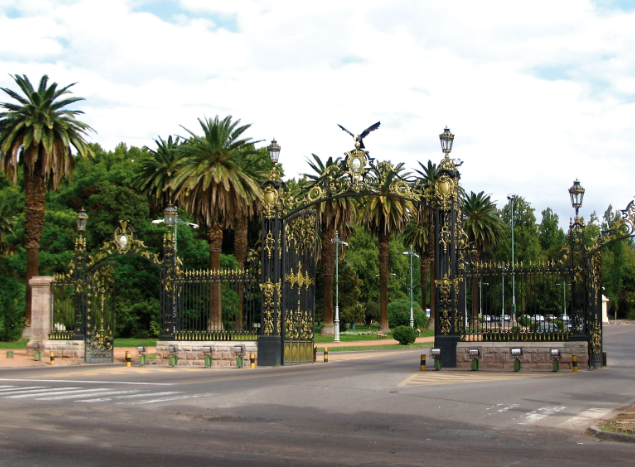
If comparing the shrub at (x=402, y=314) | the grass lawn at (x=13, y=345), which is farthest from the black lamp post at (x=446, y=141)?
the shrub at (x=402, y=314)

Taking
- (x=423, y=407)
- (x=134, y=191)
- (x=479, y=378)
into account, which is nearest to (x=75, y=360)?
(x=479, y=378)

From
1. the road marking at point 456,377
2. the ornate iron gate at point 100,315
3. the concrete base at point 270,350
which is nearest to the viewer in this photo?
the road marking at point 456,377

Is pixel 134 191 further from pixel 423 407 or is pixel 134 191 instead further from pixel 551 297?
pixel 423 407

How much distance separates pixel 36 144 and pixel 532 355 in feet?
100

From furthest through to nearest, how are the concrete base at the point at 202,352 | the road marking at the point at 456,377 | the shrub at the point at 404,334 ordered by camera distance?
the shrub at the point at 404,334, the concrete base at the point at 202,352, the road marking at the point at 456,377

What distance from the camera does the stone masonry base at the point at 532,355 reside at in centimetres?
→ 2397

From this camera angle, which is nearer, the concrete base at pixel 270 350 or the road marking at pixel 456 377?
the road marking at pixel 456 377

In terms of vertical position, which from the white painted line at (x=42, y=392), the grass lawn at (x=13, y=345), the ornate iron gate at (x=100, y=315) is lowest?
the grass lawn at (x=13, y=345)

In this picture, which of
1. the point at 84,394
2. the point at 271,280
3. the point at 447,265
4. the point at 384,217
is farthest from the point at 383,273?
the point at 84,394

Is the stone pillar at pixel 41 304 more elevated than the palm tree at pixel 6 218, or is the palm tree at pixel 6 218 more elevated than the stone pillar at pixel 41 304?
the palm tree at pixel 6 218

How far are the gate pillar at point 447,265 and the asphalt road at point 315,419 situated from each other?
71.5 inches

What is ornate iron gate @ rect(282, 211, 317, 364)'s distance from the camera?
27.6 meters

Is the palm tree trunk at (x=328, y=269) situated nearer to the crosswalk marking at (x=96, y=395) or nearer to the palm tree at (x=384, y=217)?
the palm tree at (x=384, y=217)

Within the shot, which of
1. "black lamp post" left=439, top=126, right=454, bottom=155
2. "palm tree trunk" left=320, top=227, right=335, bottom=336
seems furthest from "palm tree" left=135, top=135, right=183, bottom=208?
"black lamp post" left=439, top=126, right=454, bottom=155
